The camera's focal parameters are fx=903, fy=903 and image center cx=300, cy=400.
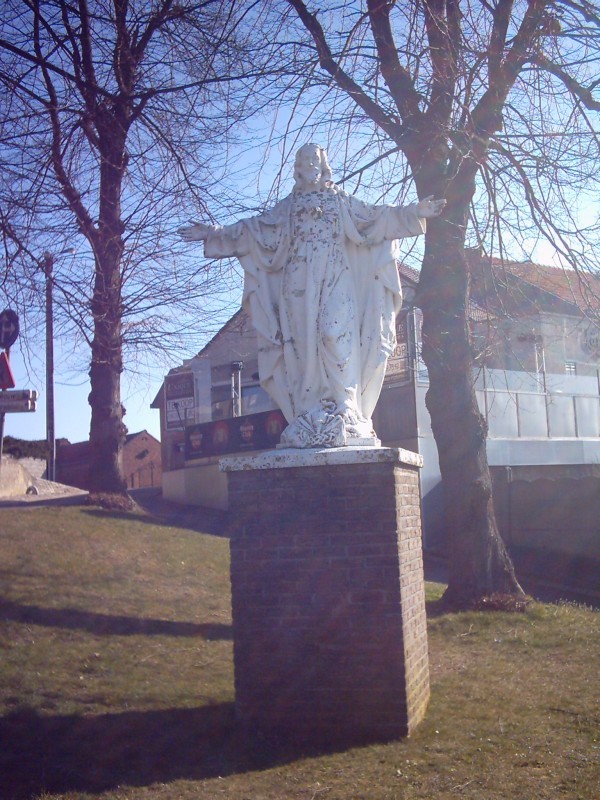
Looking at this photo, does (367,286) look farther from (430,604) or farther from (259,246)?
(430,604)

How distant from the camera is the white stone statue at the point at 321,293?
6051mm

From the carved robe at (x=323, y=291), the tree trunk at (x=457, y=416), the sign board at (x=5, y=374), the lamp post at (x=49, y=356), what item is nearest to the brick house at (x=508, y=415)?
the tree trunk at (x=457, y=416)

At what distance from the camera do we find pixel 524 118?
8.84 meters

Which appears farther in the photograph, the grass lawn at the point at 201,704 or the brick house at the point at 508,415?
the brick house at the point at 508,415

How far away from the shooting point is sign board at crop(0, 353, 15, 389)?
10.4 meters

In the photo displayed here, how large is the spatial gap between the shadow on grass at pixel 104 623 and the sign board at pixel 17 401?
96.9 inches

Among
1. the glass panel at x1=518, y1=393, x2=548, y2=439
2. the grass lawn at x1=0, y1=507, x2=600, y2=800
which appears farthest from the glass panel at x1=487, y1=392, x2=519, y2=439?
the grass lawn at x1=0, y1=507, x2=600, y2=800

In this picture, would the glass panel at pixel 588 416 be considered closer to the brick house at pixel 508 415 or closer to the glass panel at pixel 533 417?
the brick house at pixel 508 415

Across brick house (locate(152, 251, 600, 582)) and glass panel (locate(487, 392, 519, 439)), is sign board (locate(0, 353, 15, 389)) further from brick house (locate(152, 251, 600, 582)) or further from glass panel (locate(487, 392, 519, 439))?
glass panel (locate(487, 392, 519, 439))

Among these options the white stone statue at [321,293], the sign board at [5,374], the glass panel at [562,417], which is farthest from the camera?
the glass panel at [562,417]

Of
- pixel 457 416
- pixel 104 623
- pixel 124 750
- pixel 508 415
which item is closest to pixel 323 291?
pixel 124 750

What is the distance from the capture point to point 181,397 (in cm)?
2534

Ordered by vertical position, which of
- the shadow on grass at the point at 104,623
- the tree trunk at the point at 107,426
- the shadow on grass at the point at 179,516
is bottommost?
the shadow on grass at the point at 104,623

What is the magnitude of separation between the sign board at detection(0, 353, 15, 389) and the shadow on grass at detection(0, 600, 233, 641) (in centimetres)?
276
